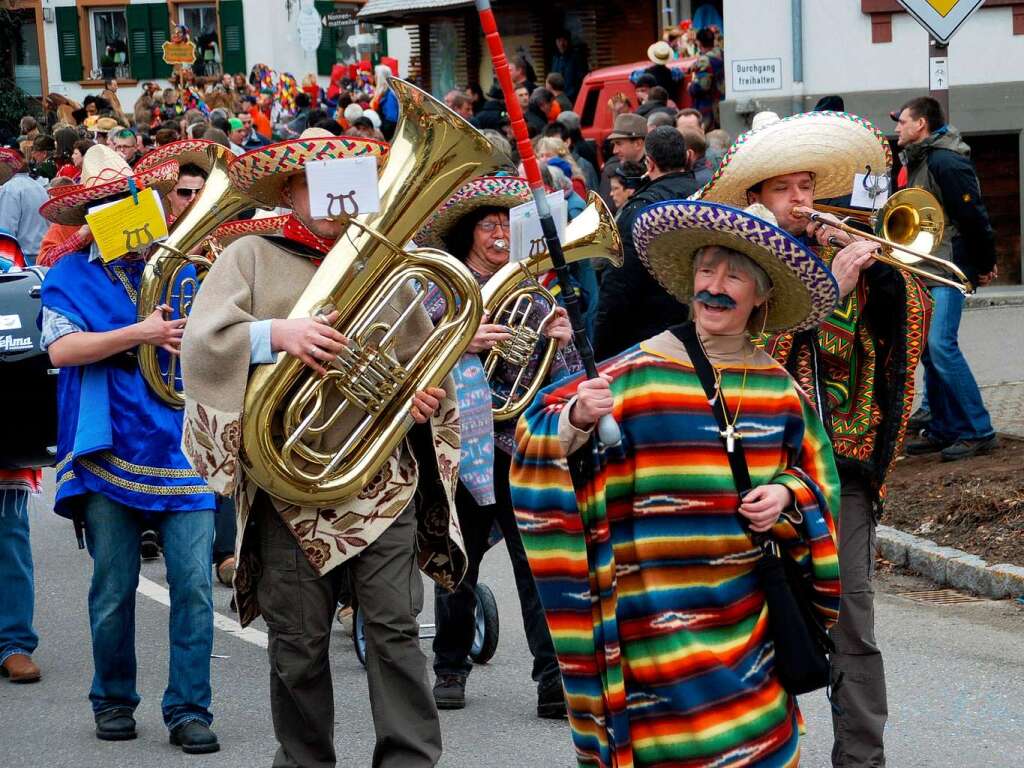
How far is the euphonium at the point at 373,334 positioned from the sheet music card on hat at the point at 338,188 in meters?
0.08

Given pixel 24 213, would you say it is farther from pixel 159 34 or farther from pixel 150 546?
pixel 159 34

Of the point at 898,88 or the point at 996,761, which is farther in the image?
the point at 898,88

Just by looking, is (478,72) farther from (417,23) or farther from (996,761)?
(996,761)

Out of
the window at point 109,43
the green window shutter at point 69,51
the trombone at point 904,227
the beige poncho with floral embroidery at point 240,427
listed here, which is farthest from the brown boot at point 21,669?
the green window shutter at point 69,51

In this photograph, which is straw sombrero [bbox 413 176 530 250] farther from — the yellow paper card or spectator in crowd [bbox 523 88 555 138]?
spectator in crowd [bbox 523 88 555 138]

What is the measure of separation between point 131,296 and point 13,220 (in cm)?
798

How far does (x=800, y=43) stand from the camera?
18109 millimetres

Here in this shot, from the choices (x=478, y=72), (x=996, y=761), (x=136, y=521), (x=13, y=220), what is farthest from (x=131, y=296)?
(x=478, y=72)

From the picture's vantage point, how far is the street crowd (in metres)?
3.83

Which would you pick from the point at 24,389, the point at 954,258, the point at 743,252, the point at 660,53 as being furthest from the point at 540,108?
the point at 743,252

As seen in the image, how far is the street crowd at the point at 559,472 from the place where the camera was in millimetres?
3828

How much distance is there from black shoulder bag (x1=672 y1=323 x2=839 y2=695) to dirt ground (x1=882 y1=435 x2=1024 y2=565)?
12.8 feet

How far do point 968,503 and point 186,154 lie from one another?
4091 millimetres

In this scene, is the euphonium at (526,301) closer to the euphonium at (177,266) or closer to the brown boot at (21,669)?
the euphonium at (177,266)
